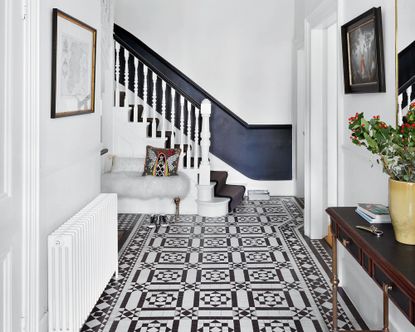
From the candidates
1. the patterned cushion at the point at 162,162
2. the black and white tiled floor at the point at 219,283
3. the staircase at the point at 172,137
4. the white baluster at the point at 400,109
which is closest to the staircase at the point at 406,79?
the white baluster at the point at 400,109

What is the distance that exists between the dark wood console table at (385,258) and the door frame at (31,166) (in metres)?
1.62

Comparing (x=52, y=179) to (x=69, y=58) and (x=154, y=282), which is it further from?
(x=154, y=282)

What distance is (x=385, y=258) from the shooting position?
1.89 m

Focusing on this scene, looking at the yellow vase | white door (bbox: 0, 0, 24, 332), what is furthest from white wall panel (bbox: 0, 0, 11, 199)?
the yellow vase

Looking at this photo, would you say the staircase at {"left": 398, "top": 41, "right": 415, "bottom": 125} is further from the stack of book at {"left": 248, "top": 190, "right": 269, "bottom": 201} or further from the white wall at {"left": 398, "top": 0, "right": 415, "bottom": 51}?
the stack of book at {"left": 248, "top": 190, "right": 269, "bottom": 201}

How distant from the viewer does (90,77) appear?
3.52 m

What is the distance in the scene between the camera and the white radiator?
263 cm

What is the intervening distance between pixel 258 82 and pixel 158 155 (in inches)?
89.4

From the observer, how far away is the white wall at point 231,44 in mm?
7398

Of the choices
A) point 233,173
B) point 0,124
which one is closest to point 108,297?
point 0,124

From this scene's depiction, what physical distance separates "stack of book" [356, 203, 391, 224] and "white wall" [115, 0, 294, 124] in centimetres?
505

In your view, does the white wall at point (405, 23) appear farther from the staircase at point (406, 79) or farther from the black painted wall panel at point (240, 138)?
the black painted wall panel at point (240, 138)

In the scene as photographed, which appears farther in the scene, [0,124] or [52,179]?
[52,179]

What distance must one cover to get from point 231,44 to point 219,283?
180 inches
